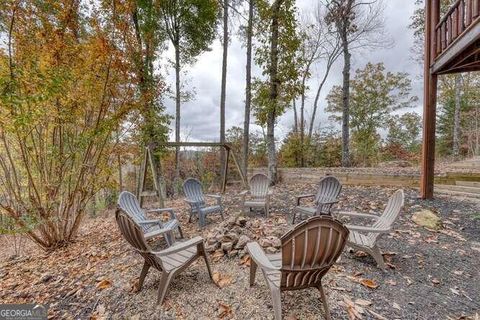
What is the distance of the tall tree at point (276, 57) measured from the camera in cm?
685

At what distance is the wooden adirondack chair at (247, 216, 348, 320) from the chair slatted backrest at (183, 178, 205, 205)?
10.7ft

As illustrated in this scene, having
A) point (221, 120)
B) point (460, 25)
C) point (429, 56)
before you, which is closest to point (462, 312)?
point (460, 25)

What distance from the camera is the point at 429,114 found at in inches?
195

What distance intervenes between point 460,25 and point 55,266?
7.90 metres

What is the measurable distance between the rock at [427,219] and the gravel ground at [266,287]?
0.35ft

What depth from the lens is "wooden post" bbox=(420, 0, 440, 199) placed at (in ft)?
16.2

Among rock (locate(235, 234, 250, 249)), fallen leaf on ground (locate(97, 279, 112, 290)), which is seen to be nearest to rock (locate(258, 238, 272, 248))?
rock (locate(235, 234, 250, 249))

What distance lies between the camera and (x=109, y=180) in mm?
5309

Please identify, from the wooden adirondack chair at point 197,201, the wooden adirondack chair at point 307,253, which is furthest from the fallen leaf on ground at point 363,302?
the wooden adirondack chair at point 197,201

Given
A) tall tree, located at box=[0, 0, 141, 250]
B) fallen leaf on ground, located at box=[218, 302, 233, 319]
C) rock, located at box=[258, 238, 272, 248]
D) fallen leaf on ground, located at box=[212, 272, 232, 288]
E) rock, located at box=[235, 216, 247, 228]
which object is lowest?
fallen leaf on ground, located at box=[218, 302, 233, 319]

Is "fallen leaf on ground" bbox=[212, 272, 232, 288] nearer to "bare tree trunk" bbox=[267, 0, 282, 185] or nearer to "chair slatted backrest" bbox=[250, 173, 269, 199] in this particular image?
"chair slatted backrest" bbox=[250, 173, 269, 199]

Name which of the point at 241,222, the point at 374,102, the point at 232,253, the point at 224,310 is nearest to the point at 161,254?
the point at 224,310

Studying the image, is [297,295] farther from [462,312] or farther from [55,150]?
[55,150]

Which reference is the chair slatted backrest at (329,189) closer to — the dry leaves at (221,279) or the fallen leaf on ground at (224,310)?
the dry leaves at (221,279)
